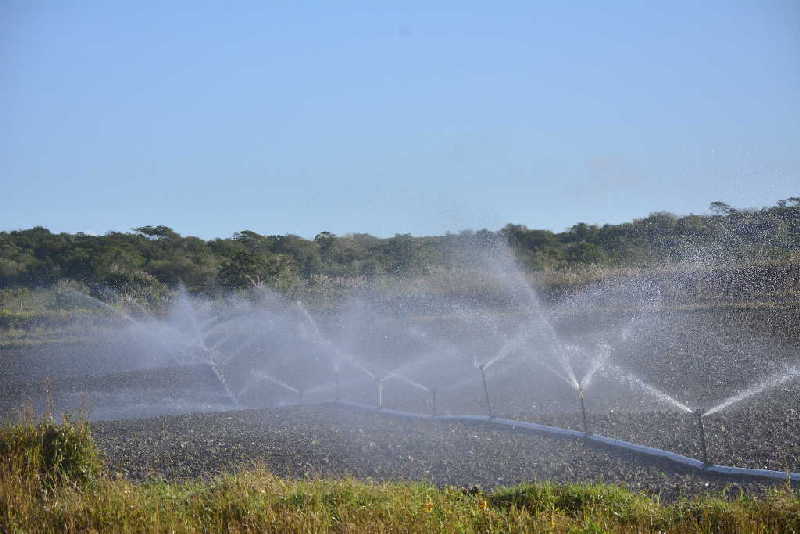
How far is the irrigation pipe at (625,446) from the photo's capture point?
700cm

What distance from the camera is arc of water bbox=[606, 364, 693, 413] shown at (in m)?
11.3

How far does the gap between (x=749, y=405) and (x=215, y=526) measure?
7.87 m

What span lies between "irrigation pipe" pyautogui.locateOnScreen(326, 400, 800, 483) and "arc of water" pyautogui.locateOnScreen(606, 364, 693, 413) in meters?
2.09

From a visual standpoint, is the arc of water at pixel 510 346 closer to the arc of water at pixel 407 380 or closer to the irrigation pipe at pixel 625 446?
the arc of water at pixel 407 380

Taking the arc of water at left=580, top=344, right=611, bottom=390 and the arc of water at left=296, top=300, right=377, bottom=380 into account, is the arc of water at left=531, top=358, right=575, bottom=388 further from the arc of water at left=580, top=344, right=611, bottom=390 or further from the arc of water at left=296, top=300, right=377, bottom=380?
the arc of water at left=296, top=300, right=377, bottom=380

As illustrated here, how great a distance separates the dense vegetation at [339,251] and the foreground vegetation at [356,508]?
70.9 ft

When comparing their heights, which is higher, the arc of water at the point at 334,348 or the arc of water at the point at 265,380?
the arc of water at the point at 334,348

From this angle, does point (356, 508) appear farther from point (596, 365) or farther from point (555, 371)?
point (596, 365)

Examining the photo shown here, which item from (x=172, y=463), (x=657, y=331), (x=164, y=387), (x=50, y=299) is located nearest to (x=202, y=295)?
(x=50, y=299)

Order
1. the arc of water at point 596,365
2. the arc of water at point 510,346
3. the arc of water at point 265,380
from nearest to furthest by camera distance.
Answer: the arc of water at point 596,365 → the arc of water at point 510,346 → the arc of water at point 265,380

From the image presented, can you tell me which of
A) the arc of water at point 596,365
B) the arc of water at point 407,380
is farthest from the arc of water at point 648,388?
the arc of water at point 407,380

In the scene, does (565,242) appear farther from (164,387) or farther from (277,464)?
(277,464)

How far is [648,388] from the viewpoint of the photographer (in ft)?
42.8

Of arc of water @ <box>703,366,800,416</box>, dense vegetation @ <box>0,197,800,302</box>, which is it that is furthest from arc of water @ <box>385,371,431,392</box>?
dense vegetation @ <box>0,197,800,302</box>
